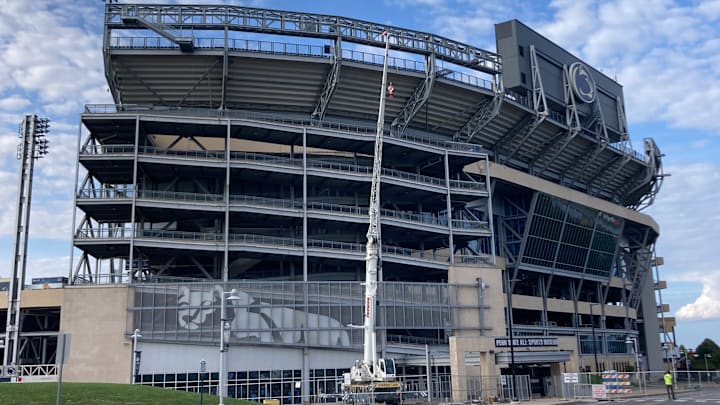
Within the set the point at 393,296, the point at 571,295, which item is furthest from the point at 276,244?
the point at 571,295

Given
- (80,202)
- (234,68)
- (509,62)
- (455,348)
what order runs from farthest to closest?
(509,62) → (234,68) → (80,202) → (455,348)

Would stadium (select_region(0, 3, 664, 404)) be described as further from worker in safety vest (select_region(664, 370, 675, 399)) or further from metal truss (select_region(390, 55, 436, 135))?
worker in safety vest (select_region(664, 370, 675, 399))

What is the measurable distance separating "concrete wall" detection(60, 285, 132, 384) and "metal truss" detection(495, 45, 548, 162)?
137 feet

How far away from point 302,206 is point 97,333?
19111 mm

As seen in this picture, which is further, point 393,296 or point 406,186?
point 406,186

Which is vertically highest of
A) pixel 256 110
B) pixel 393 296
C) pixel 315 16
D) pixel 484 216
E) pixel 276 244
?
pixel 315 16

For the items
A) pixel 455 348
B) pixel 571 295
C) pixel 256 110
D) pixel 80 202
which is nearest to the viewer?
pixel 455 348

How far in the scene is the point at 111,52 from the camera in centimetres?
5428

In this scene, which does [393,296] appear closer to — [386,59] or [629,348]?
[386,59]

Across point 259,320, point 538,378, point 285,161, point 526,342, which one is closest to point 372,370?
point 259,320

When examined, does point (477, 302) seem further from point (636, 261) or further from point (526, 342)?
point (636, 261)

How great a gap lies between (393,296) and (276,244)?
10635 millimetres

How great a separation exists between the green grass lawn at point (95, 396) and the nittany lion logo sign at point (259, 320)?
2146cm

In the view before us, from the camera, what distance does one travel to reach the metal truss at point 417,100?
61.2m
